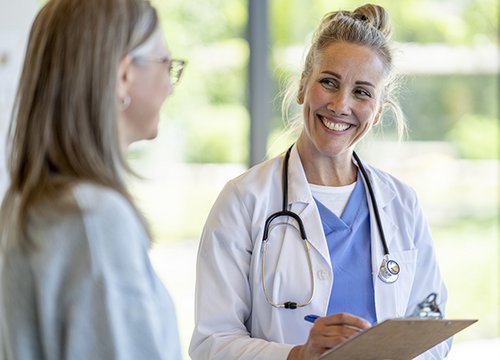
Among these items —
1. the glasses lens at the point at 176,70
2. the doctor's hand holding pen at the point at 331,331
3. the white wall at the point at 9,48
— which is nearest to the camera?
the glasses lens at the point at 176,70

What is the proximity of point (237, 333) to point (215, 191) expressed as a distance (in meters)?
2.09

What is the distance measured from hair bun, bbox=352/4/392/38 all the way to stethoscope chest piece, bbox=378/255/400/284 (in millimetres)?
563

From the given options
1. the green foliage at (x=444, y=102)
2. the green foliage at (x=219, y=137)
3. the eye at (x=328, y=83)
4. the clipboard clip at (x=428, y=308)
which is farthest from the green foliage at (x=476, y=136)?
the eye at (x=328, y=83)

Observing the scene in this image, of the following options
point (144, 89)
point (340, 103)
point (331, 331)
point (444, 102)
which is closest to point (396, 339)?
point (331, 331)

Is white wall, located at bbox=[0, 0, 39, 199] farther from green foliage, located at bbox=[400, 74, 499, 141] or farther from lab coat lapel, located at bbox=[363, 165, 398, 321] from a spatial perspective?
green foliage, located at bbox=[400, 74, 499, 141]

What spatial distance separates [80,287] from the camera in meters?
1.25

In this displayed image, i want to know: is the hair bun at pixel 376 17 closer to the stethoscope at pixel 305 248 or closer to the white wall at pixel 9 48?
the stethoscope at pixel 305 248

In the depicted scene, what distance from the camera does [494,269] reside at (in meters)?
4.36

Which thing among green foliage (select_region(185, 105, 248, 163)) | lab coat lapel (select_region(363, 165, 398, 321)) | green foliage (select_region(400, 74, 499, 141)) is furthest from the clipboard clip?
green foliage (select_region(400, 74, 499, 141))

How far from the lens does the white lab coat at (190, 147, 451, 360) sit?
6.45ft

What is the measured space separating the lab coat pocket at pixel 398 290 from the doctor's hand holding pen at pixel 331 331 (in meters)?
0.26

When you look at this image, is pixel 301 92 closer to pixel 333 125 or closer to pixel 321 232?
pixel 333 125

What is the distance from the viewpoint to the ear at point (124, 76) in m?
1.35

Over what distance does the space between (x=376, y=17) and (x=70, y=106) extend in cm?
112
